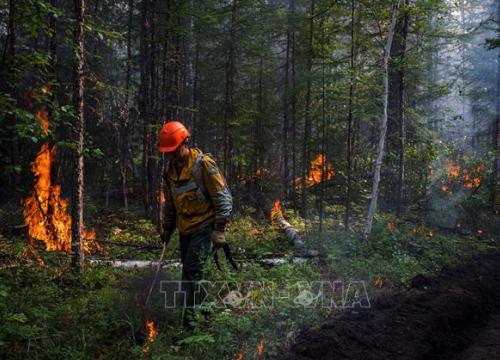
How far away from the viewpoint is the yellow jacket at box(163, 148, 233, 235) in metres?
5.44

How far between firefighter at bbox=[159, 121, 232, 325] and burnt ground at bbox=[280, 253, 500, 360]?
Answer: 1706mm

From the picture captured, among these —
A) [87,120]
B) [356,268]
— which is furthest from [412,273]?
[87,120]

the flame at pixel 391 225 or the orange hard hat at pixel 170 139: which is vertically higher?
the orange hard hat at pixel 170 139

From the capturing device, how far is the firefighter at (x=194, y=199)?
5.42 m

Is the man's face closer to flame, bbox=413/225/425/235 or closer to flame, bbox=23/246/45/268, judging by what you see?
flame, bbox=23/246/45/268

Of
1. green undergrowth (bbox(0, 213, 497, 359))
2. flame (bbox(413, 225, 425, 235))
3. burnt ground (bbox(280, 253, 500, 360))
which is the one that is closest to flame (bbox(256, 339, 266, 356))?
green undergrowth (bbox(0, 213, 497, 359))

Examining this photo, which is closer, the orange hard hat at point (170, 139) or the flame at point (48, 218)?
the orange hard hat at point (170, 139)

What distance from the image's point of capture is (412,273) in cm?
908

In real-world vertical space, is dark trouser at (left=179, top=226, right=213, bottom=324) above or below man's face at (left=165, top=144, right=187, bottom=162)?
below

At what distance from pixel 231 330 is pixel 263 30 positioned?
44.8 ft

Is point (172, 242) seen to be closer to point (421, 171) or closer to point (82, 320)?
point (82, 320)

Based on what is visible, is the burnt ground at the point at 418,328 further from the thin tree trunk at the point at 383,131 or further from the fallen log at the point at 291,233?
the fallen log at the point at 291,233

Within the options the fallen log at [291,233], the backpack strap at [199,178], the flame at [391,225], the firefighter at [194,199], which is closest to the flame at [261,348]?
the firefighter at [194,199]

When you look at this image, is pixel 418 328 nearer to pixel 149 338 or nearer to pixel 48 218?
pixel 149 338
